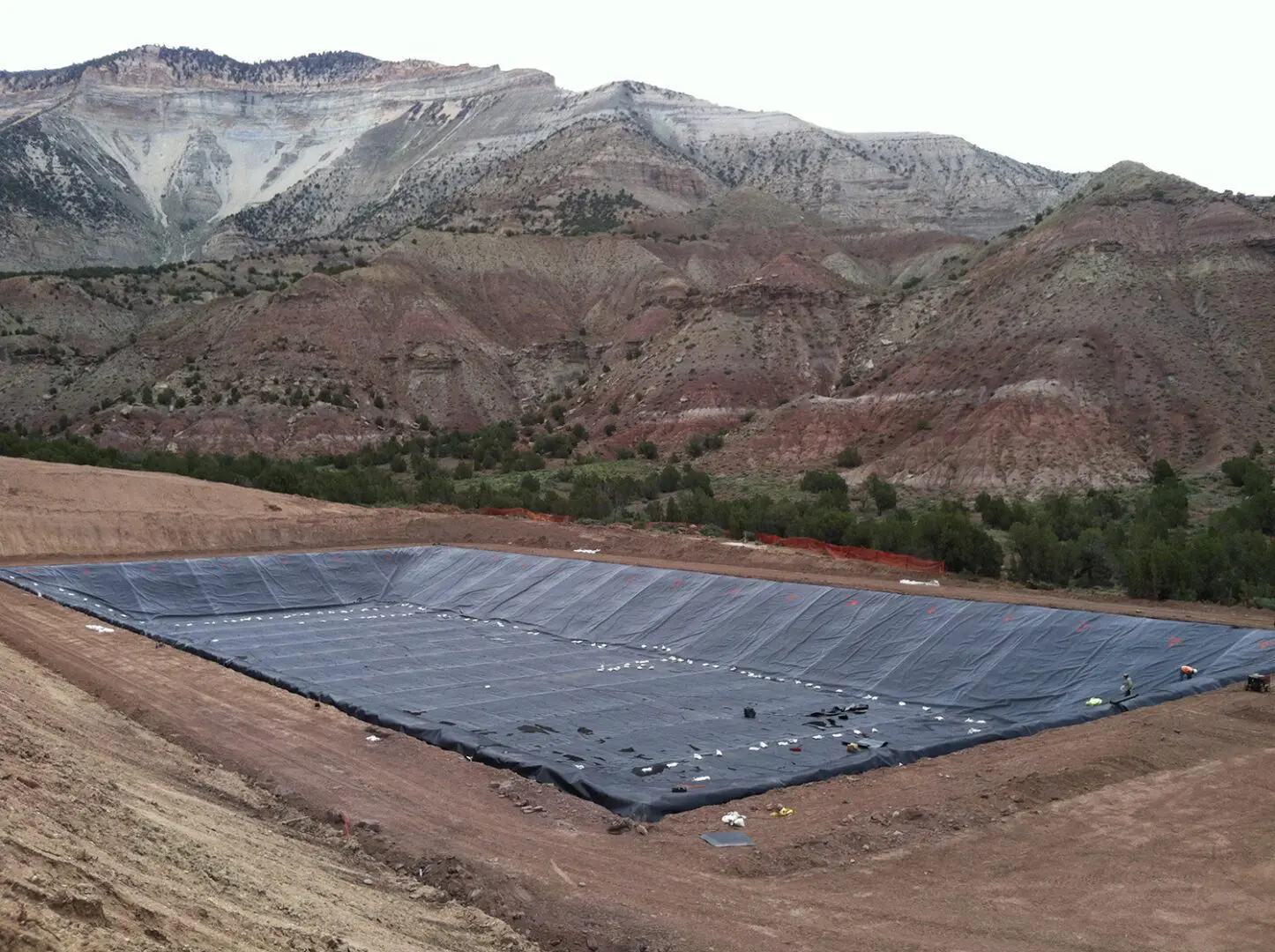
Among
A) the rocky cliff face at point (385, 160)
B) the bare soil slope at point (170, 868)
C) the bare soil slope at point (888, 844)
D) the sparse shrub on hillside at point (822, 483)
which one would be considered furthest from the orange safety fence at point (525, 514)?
the rocky cliff face at point (385, 160)

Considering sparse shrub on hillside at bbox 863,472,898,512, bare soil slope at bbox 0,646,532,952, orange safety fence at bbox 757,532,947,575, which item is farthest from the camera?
sparse shrub on hillside at bbox 863,472,898,512

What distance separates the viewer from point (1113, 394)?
1949 inches

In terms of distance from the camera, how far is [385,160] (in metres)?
141

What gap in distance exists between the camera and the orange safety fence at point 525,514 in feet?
143

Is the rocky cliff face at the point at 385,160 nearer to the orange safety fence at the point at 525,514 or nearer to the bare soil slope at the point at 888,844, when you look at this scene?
the orange safety fence at the point at 525,514

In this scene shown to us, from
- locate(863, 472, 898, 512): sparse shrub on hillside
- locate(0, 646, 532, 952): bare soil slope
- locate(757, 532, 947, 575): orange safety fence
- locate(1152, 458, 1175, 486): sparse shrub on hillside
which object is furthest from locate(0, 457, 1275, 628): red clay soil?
locate(1152, 458, 1175, 486): sparse shrub on hillside

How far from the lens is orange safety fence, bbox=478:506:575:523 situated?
4359 cm

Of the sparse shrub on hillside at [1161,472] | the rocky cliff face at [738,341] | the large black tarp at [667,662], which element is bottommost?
the large black tarp at [667,662]

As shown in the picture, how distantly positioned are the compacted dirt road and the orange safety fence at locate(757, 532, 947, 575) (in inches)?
526

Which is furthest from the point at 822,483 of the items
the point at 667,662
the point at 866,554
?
the point at 667,662

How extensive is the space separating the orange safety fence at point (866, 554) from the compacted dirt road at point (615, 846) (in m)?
13.4

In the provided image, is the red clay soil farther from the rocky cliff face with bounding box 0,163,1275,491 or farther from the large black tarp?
the rocky cliff face with bounding box 0,163,1275,491

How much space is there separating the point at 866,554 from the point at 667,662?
1081 cm

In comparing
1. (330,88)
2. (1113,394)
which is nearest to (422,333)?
(1113,394)
